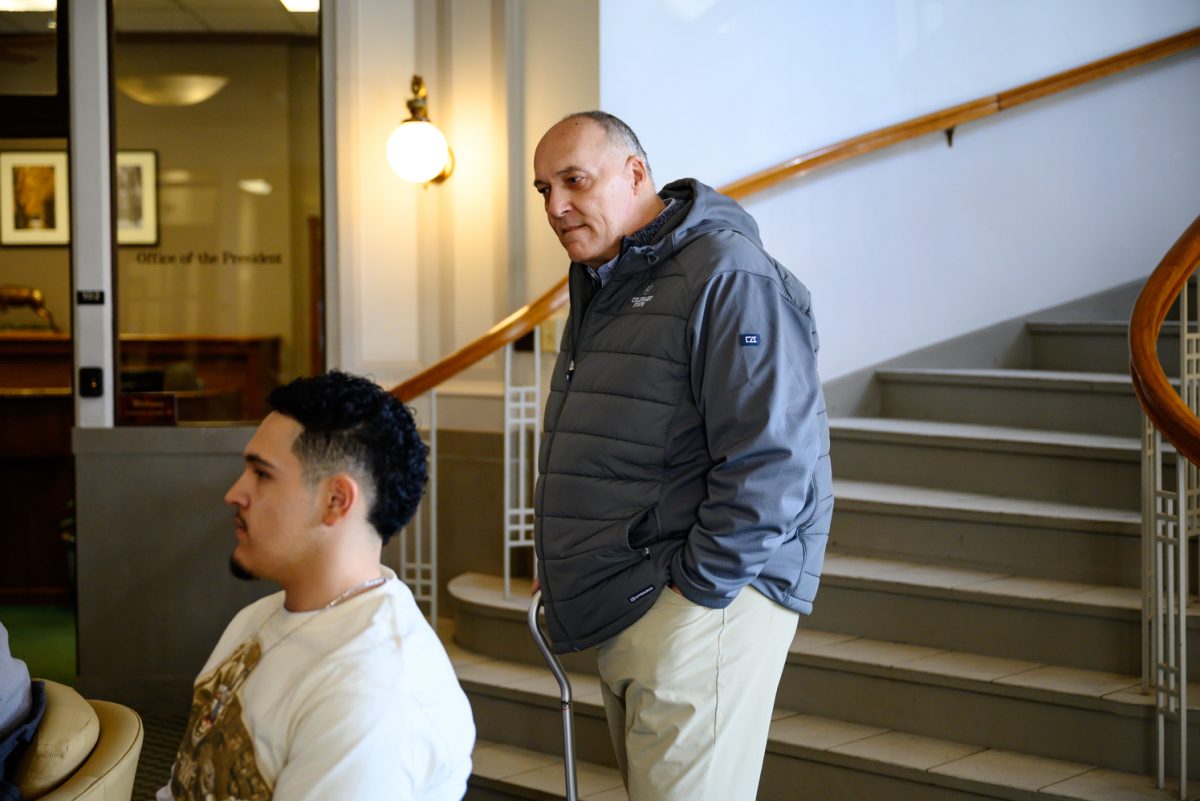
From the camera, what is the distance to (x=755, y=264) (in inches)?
82.4

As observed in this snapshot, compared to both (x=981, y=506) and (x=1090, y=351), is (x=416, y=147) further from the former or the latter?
(x=1090, y=351)

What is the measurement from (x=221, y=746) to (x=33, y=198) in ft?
20.1

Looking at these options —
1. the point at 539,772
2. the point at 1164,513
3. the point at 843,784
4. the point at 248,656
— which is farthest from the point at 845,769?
the point at 248,656

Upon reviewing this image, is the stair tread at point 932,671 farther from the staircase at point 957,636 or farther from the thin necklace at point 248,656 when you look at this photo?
the thin necklace at point 248,656

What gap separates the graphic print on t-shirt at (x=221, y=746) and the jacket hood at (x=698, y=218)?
105 cm

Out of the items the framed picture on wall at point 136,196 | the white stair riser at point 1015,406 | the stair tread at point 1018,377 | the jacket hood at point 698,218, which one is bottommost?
the white stair riser at point 1015,406

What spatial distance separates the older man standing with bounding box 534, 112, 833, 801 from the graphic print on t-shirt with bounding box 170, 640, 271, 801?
0.81 meters

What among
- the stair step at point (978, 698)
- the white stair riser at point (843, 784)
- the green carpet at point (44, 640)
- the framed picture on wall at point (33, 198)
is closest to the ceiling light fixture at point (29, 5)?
the framed picture on wall at point (33, 198)

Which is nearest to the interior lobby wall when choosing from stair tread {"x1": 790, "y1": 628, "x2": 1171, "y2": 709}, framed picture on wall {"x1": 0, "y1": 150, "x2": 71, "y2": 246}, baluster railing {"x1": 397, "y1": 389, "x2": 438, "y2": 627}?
baluster railing {"x1": 397, "y1": 389, "x2": 438, "y2": 627}

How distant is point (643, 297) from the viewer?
213 centimetres

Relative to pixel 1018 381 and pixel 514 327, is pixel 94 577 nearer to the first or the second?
pixel 514 327

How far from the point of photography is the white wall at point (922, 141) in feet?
14.1

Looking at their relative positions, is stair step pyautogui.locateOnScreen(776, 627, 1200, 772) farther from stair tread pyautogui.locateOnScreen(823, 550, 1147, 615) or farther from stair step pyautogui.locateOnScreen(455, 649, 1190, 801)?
stair tread pyautogui.locateOnScreen(823, 550, 1147, 615)

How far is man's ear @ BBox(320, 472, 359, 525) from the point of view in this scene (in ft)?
4.59
